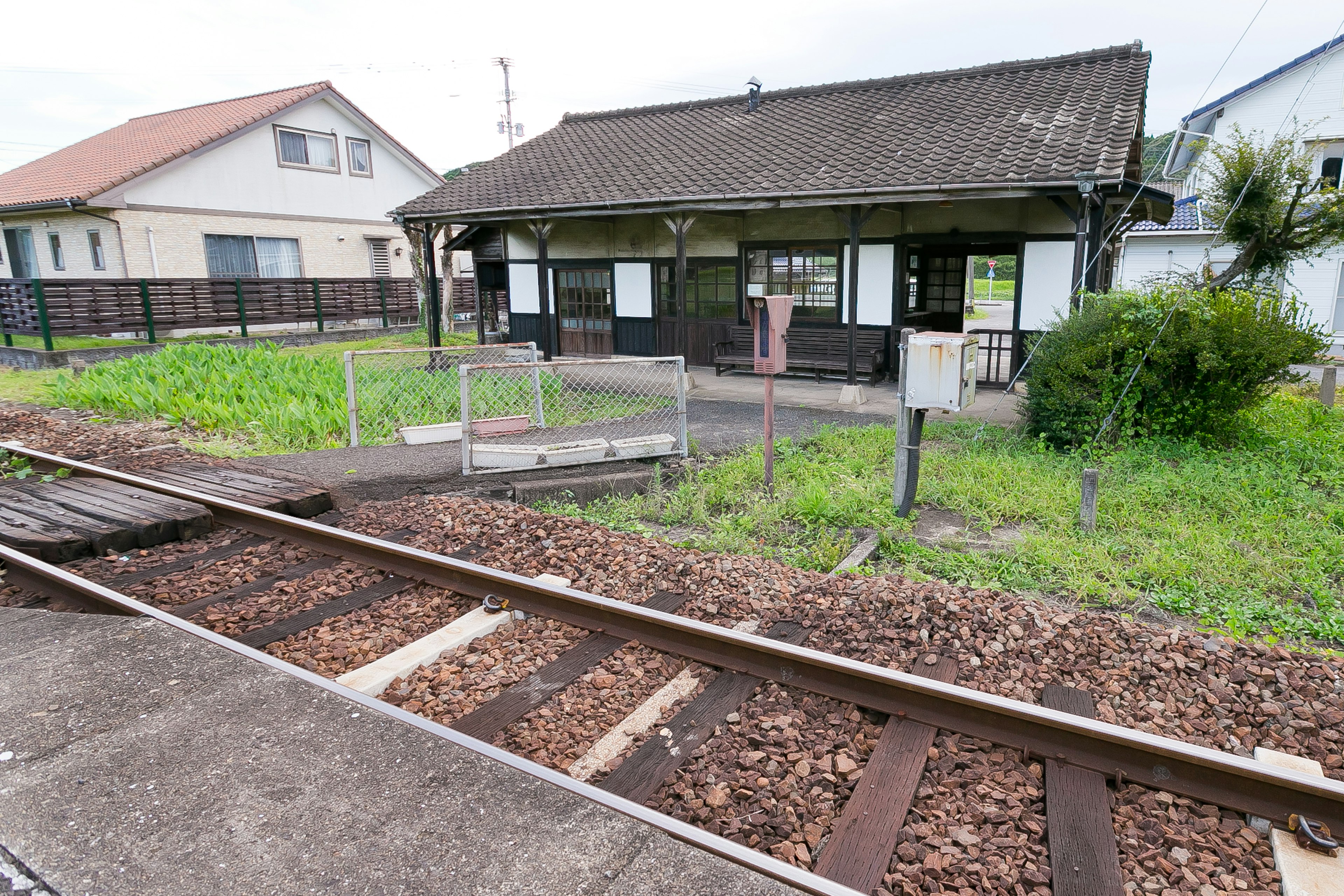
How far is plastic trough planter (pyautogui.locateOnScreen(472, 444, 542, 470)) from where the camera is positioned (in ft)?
23.6

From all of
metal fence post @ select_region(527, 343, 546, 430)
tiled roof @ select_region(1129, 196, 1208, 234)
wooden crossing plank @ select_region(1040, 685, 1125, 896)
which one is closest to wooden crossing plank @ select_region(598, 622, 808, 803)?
wooden crossing plank @ select_region(1040, 685, 1125, 896)

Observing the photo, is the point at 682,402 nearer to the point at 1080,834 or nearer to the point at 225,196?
the point at 1080,834

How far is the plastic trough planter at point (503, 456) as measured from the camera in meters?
7.21

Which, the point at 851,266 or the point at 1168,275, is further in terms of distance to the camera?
the point at 851,266

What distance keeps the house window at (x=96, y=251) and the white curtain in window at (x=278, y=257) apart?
3813 mm

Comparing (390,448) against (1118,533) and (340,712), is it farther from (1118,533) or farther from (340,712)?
(1118,533)

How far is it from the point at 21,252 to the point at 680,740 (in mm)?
29931

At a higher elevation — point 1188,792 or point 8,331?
point 8,331

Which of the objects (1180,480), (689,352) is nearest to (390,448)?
(1180,480)

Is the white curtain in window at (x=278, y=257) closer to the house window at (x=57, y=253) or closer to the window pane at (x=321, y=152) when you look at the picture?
the window pane at (x=321, y=152)

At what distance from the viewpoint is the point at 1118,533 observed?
18.6 feet

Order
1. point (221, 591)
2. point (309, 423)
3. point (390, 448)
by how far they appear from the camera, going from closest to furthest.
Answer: point (221, 591) → point (390, 448) → point (309, 423)

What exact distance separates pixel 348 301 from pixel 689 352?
13004 millimetres

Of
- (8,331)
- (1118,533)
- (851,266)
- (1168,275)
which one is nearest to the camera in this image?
→ (1118,533)
